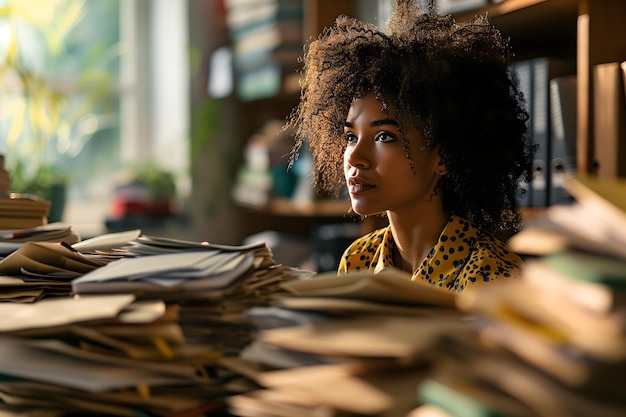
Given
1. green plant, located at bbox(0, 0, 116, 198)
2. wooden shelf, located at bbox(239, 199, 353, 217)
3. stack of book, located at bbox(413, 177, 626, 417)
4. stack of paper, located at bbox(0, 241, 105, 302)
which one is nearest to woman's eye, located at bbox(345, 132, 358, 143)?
stack of paper, located at bbox(0, 241, 105, 302)

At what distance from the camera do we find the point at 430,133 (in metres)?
1.37

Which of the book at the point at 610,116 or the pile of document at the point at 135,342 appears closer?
the pile of document at the point at 135,342

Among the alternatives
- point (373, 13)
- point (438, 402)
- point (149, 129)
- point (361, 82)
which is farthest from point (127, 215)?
point (438, 402)

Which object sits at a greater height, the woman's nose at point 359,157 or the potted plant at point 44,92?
the potted plant at point 44,92

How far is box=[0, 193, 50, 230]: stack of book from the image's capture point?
1.12 metres

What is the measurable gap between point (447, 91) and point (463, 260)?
0.29m

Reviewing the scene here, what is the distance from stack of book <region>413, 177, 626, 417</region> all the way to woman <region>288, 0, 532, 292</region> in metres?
0.85

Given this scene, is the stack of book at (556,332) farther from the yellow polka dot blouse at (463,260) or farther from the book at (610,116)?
the book at (610,116)

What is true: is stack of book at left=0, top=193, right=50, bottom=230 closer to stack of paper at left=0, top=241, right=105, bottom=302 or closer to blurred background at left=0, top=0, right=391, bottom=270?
stack of paper at left=0, top=241, right=105, bottom=302

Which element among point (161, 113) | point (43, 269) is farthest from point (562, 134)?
point (161, 113)

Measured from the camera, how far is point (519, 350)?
0.40 m

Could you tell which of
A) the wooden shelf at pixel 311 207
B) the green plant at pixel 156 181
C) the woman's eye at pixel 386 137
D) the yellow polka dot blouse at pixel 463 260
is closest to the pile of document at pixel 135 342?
the yellow polka dot blouse at pixel 463 260

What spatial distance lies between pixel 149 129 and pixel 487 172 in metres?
2.72

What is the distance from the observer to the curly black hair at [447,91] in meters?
1.37
